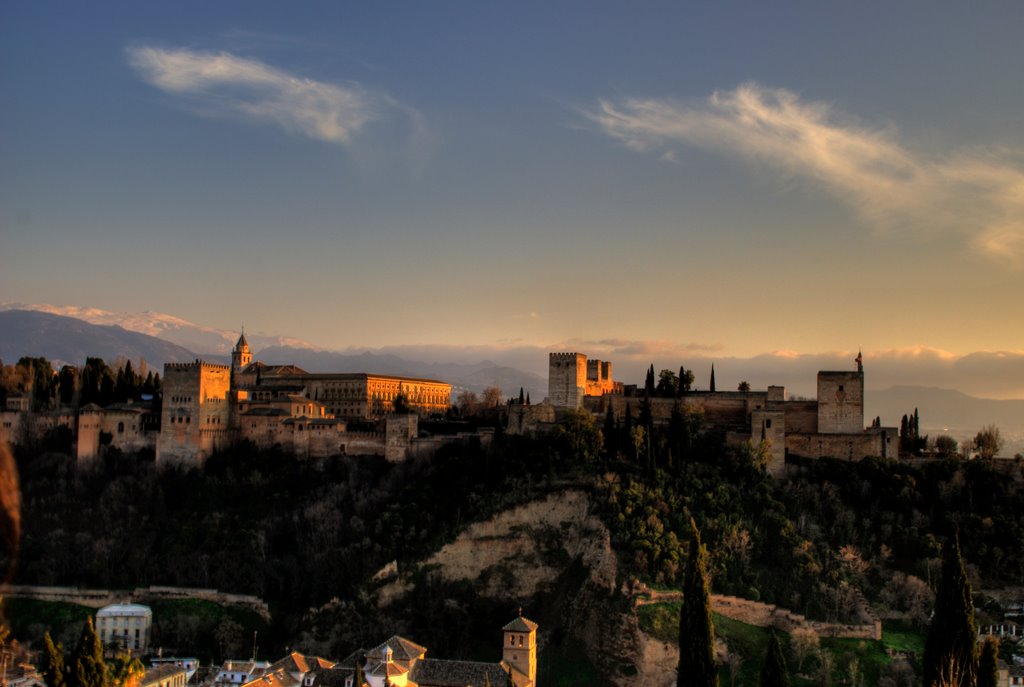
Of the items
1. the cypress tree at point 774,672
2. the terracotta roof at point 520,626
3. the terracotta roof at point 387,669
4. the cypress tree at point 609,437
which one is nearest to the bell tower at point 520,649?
the terracotta roof at point 520,626

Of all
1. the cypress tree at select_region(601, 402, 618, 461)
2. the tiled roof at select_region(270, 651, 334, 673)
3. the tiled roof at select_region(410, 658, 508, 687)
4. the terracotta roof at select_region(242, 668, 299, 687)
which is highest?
the cypress tree at select_region(601, 402, 618, 461)

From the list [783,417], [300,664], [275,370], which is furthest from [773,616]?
[275,370]

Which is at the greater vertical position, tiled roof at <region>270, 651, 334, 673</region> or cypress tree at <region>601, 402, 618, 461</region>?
cypress tree at <region>601, 402, 618, 461</region>

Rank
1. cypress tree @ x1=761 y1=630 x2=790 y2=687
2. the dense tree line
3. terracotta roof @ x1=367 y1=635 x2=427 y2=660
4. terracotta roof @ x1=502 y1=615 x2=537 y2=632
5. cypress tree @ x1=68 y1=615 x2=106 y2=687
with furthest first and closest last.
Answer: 1. the dense tree line
2. terracotta roof @ x1=502 y1=615 x2=537 y2=632
3. terracotta roof @ x1=367 y1=635 x2=427 y2=660
4. cypress tree @ x1=68 y1=615 x2=106 y2=687
5. cypress tree @ x1=761 y1=630 x2=790 y2=687

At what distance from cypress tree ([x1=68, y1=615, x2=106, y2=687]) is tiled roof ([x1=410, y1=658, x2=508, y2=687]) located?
31.9 feet

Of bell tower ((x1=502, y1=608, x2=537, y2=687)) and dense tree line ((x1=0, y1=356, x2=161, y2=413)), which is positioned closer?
bell tower ((x1=502, y1=608, x2=537, y2=687))

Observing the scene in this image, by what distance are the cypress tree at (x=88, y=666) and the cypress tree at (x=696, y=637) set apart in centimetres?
1616

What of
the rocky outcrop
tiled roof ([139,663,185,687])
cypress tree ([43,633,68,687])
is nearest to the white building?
tiled roof ([139,663,185,687])

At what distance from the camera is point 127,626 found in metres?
46.6

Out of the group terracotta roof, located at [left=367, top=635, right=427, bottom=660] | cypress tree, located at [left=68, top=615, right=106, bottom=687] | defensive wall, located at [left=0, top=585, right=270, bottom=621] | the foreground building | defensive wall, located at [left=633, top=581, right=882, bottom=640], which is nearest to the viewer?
cypress tree, located at [left=68, top=615, right=106, bottom=687]

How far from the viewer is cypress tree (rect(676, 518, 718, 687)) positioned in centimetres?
3225

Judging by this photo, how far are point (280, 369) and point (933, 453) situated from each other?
123 ft

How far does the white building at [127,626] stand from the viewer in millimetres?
46031

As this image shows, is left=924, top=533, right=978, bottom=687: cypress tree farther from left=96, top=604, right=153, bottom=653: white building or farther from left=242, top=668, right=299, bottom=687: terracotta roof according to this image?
left=96, top=604, right=153, bottom=653: white building
